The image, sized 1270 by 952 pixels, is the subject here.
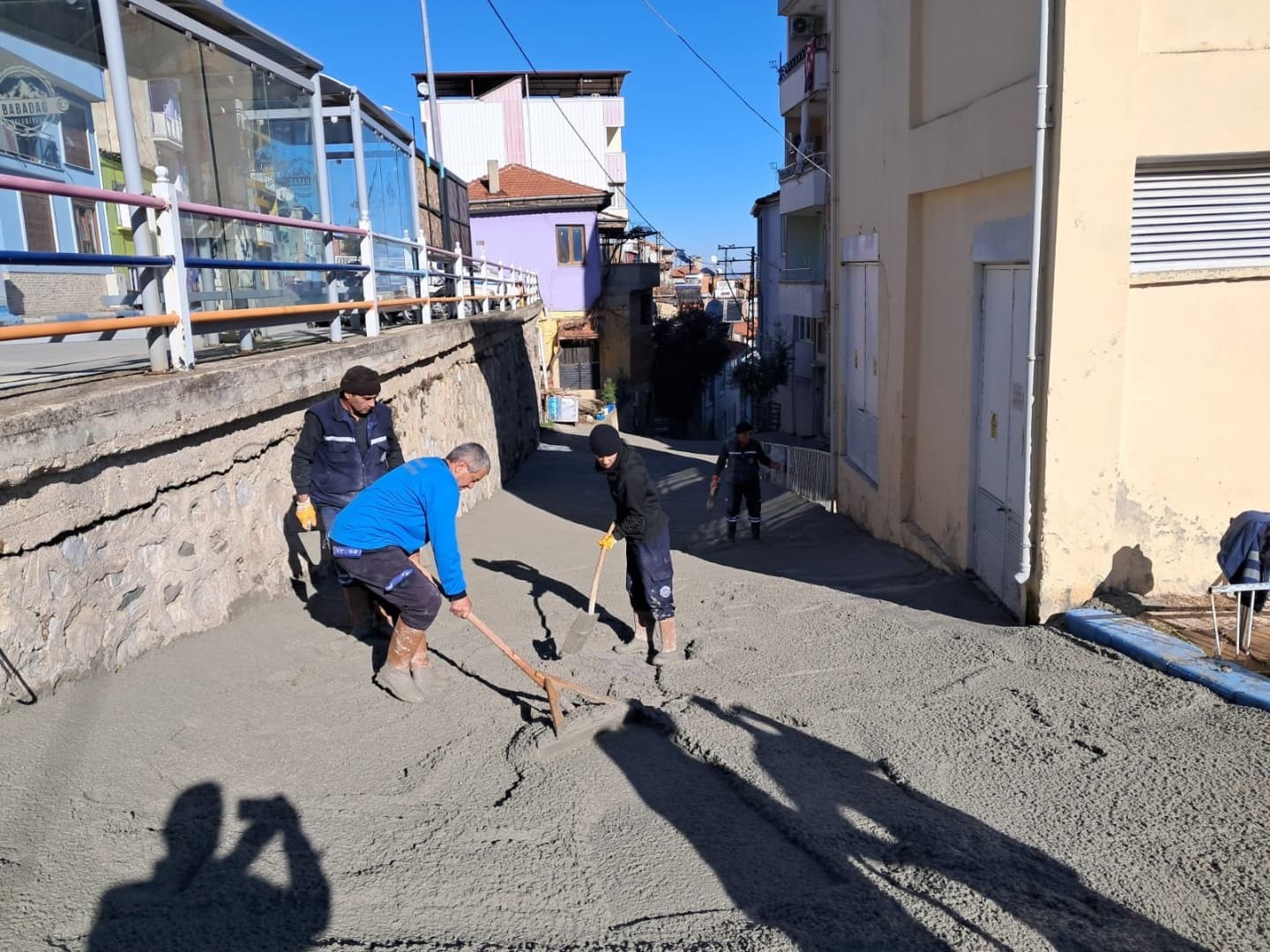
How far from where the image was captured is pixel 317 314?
23.7ft

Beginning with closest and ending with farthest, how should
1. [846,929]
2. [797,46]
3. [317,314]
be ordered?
[846,929], [317,314], [797,46]

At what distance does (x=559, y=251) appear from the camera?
32281 mm

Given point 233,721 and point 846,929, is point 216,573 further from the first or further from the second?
point 846,929

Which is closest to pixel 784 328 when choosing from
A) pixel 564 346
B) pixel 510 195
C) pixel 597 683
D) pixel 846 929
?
pixel 564 346

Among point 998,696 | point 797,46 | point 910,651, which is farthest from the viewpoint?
point 797,46

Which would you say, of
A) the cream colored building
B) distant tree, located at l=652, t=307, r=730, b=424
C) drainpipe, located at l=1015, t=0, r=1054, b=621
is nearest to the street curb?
the cream colored building

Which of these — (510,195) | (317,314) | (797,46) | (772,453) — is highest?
(797,46)

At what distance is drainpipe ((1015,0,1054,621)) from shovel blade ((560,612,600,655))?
270 cm

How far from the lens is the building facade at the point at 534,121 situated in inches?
1554

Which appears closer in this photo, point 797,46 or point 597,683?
point 597,683

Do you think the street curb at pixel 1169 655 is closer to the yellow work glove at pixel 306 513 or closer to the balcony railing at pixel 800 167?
the yellow work glove at pixel 306 513

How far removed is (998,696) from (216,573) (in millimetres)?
4166

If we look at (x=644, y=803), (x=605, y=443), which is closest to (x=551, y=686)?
(x=644, y=803)

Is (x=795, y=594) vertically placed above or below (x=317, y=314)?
below
